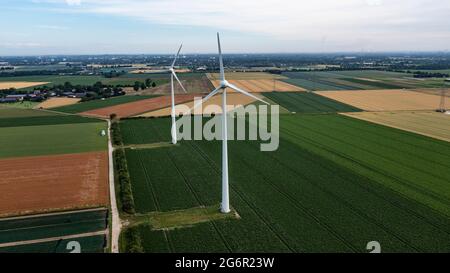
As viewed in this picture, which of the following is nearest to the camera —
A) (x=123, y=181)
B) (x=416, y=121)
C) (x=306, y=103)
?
(x=123, y=181)

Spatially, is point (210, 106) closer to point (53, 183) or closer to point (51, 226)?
point (53, 183)


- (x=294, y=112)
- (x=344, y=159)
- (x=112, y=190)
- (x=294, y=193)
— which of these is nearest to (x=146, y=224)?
(x=112, y=190)

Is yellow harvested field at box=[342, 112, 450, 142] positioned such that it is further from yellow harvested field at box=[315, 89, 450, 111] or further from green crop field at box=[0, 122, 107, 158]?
green crop field at box=[0, 122, 107, 158]

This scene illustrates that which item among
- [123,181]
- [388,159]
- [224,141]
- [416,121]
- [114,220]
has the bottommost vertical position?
[114,220]

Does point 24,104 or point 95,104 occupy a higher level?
point 95,104

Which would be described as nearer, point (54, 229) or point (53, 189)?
point (54, 229)

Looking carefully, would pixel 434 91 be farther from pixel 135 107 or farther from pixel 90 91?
pixel 90 91

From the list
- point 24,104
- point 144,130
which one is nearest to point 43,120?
point 144,130

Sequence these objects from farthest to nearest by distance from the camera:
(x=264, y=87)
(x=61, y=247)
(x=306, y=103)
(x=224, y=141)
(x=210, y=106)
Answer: (x=264, y=87) < (x=306, y=103) < (x=210, y=106) < (x=224, y=141) < (x=61, y=247)

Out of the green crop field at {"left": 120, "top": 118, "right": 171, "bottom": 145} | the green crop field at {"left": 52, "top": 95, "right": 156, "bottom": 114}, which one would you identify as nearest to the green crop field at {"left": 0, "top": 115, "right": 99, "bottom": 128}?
the green crop field at {"left": 120, "top": 118, "right": 171, "bottom": 145}
